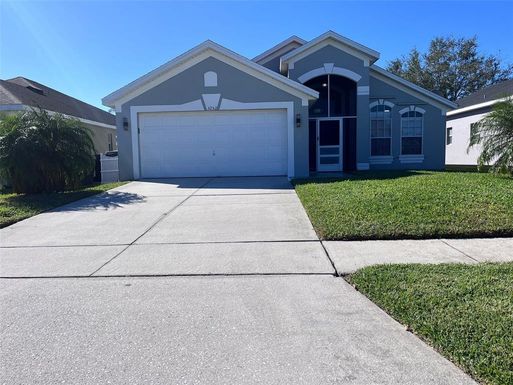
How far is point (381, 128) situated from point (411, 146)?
5.16 feet

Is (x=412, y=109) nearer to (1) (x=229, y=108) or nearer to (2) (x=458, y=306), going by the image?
(1) (x=229, y=108)

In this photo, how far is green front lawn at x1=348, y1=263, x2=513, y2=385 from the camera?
3051 mm

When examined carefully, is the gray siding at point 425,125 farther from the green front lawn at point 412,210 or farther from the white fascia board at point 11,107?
the white fascia board at point 11,107

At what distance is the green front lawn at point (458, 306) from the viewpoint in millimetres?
3051

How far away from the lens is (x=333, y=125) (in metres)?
18.0

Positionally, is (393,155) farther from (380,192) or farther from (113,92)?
(113,92)

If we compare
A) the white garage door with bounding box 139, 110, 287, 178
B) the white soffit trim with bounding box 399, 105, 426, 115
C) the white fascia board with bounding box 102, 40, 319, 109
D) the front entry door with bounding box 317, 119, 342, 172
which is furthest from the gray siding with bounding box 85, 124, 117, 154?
the white soffit trim with bounding box 399, 105, 426, 115

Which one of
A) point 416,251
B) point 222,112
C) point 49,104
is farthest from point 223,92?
point 416,251

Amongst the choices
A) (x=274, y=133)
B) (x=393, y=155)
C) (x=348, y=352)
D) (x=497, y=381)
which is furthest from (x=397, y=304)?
(x=393, y=155)

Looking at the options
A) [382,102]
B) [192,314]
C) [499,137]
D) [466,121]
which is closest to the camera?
[192,314]

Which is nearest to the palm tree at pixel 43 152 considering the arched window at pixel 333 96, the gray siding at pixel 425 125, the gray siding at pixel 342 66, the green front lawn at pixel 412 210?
the green front lawn at pixel 412 210

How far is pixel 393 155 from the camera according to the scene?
729 inches

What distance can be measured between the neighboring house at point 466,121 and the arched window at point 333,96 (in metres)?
8.49

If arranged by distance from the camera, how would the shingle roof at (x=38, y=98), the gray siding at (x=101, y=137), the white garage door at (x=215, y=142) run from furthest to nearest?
the gray siding at (x=101, y=137)
the shingle roof at (x=38, y=98)
the white garage door at (x=215, y=142)
